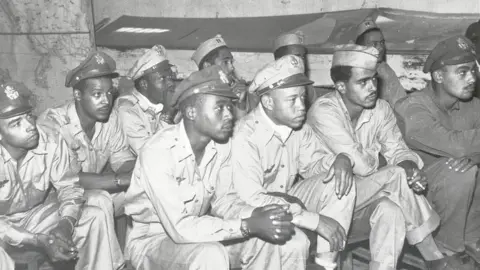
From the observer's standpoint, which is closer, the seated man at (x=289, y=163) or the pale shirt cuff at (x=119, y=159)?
the seated man at (x=289, y=163)

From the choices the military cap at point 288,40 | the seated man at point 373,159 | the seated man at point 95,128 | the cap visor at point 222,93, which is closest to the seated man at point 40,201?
the seated man at point 95,128

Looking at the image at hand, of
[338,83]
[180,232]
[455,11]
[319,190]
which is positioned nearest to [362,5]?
[455,11]

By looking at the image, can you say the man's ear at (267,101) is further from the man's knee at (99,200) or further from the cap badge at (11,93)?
the cap badge at (11,93)

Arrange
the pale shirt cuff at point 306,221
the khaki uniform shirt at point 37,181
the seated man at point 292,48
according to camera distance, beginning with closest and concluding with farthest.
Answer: the pale shirt cuff at point 306,221 → the khaki uniform shirt at point 37,181 → the seated man at point 292,48

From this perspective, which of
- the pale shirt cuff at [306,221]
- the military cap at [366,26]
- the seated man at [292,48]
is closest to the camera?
the pale shirt cuff at [306,221]

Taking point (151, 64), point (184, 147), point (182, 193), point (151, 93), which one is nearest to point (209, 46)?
point (151, 64)

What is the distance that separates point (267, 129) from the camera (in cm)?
363

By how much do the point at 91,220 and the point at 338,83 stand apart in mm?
1906

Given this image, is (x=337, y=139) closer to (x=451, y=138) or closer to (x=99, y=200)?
(x=451, y=138)

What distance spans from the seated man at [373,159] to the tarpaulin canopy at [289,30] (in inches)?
73.3

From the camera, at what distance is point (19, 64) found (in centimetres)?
668

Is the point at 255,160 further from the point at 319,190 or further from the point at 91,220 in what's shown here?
the point at 91,220

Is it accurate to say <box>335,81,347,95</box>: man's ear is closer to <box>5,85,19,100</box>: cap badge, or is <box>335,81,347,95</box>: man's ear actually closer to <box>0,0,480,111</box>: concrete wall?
<box>5,85,19,100</box>: cap badge

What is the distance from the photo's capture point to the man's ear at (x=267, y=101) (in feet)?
11.8
